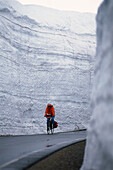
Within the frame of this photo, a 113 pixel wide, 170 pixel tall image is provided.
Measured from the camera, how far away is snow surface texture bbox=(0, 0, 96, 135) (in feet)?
64.5

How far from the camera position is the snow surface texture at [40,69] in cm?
1966

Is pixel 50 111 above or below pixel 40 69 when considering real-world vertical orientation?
below

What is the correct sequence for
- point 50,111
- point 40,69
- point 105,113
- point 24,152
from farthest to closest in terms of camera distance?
1. point 40,69
2. point 50,111
3. point 24,152
4. point 105,113

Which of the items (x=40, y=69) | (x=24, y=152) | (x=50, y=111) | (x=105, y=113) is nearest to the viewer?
(x=105, y=113)

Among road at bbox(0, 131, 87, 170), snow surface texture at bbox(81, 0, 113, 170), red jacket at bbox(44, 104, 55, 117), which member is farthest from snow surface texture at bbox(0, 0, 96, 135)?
snow surface texture at bbox(81, 0, 113, 170)

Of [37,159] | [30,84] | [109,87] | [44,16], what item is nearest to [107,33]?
[109,87]

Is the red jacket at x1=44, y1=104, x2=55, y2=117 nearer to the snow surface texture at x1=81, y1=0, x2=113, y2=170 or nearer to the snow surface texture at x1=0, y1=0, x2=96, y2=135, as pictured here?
the snow surface texture at x1=0, y1=0, x2=96, y2=135

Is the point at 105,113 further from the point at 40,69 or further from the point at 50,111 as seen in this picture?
the point at 40,69

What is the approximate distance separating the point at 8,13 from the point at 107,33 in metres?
22.4

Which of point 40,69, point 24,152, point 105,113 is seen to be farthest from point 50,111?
point 105,113

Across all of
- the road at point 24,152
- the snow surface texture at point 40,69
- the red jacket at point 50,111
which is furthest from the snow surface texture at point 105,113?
the snow surface texture at point 40,69

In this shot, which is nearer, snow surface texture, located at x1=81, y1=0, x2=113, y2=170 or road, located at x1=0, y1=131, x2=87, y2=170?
snow surface texture, located at x1=81, y1=0, x2=113, y2=170

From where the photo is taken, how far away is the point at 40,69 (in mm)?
23188

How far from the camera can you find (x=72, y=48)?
26.2 metres
